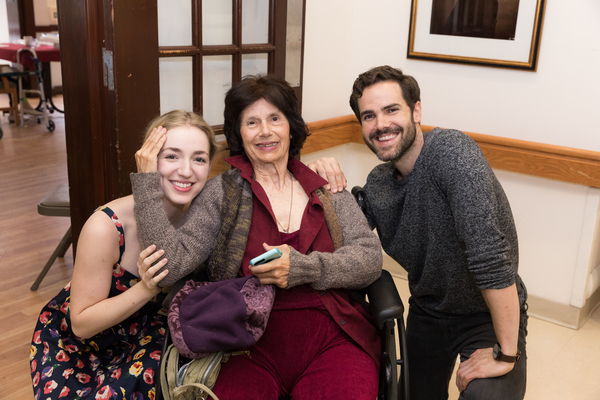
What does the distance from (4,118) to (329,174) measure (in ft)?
23.3

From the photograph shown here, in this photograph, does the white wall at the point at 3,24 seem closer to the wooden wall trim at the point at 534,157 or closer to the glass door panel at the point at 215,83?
the wooden wall trim at the point at 534,157

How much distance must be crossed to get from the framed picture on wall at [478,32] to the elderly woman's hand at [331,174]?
1.47 metres

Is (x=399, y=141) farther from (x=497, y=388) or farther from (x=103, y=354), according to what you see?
(x=103, y=354)

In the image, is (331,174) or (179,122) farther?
(331,174)

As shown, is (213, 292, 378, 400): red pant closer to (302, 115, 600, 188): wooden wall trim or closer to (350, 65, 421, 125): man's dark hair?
(350, 65, 421, 125): man's dark hair

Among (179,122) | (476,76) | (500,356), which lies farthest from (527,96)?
(179,122)

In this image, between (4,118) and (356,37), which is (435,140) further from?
(4,118)

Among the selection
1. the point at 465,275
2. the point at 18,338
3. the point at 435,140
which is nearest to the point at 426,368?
the point at 465,275

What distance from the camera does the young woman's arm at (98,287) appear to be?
1.63 m

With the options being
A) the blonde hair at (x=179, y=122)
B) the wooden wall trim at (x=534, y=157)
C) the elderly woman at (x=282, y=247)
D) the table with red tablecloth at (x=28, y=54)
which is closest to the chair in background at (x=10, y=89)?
the table with red tablecloth at (x=28, y=54)

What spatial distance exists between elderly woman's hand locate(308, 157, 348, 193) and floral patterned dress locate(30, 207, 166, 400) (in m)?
0.72

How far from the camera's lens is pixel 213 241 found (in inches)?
69.4

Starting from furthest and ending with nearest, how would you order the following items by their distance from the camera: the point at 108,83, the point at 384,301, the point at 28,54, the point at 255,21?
the point at 28,54 < the point at 255,21 < the point at 108,83 < the point at 384,301

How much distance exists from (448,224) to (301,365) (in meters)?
0.65
